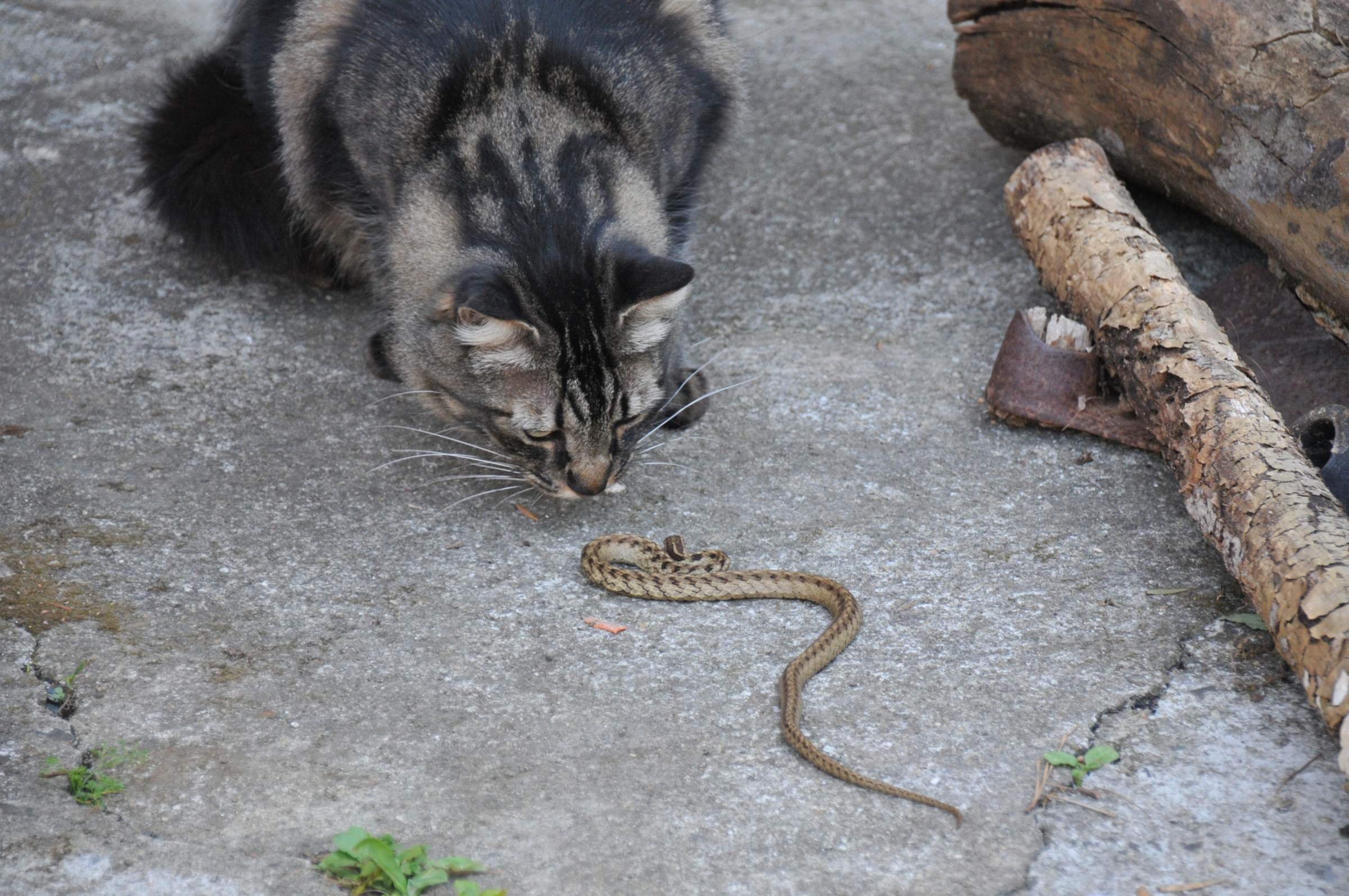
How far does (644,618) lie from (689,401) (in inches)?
44.2

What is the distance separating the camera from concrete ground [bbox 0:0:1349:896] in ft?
8.32

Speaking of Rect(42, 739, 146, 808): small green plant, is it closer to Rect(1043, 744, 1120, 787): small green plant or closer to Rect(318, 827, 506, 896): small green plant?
Rect(318, 827, 506, 896): small green plant

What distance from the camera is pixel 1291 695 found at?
9.47 ft

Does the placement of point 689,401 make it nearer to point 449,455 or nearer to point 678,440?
point 678,440

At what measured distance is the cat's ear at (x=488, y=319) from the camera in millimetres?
3188

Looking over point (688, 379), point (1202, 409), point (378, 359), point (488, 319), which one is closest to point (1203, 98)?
point (1202, 409)

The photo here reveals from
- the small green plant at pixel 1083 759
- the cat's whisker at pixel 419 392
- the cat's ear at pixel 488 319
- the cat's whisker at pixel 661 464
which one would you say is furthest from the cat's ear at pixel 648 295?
the small green plant at pixel 1083 759

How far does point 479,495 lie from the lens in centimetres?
383

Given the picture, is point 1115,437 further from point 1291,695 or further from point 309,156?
point 309,156

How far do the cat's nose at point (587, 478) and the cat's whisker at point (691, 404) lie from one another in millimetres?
207

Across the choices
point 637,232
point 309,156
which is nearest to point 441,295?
point 637,232

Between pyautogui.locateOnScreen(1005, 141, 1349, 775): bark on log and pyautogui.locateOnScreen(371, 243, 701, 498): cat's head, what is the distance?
1331 millimetres

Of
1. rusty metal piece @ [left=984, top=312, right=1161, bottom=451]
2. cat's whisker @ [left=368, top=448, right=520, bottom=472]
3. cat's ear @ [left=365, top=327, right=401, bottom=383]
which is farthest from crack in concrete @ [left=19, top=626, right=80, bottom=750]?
rusty metal piece @ [left=984, top=312, right=1161, bottom=451]

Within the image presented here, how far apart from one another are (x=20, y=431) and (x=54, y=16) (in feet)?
12.3
